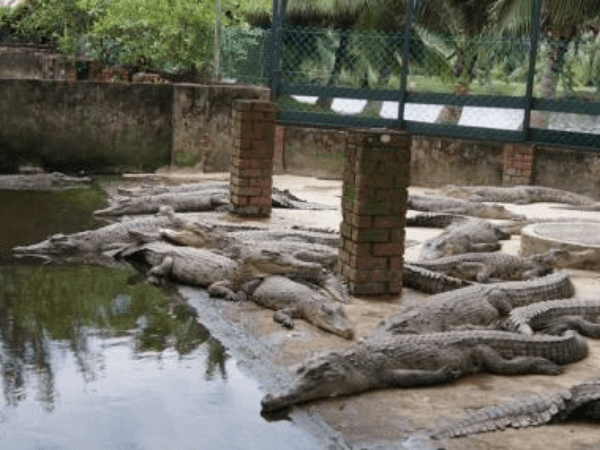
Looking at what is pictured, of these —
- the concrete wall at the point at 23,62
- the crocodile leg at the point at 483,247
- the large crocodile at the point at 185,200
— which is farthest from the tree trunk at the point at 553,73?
the concrete wall at the point at 23,62

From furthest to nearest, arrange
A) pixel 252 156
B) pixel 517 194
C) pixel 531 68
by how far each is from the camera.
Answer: pixel 531 68 → pixel 517 194 → pixel 252 156

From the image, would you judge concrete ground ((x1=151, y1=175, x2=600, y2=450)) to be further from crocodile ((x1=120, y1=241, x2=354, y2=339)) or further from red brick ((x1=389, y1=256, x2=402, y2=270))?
red brick ((x1=389, y1=256, x2=402, y2=270))

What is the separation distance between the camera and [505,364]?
4.61 m

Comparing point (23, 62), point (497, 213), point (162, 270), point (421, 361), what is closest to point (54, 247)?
point (162, 270)

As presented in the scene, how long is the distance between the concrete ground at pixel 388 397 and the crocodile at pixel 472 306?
13.1 inches

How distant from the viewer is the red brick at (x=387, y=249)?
618cm

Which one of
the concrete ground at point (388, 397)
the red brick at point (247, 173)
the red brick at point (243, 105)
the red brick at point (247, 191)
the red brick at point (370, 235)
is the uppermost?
the red brick at point (243, 105)

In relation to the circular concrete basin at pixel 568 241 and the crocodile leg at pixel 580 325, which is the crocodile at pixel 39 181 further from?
the crocodile leg at pixel 580 325

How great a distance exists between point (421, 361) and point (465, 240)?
3469 millimetres

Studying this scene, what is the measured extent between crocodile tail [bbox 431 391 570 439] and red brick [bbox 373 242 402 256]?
227 cm

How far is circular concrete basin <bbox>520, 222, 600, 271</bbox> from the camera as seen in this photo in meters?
7.39

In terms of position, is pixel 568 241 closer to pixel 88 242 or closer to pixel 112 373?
pixel 88 242

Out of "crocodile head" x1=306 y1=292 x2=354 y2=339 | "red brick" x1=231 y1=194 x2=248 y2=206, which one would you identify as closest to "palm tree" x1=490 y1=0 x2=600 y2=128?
"red brick" x1=231 y1=194 x2=248 y2=206

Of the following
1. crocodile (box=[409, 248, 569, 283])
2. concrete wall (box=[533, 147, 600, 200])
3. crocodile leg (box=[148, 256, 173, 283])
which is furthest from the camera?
concrete wall (box=[533, 147, 600, 200])
